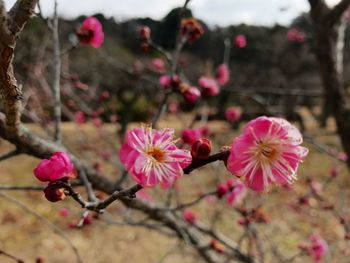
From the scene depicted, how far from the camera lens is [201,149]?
83 centimetres

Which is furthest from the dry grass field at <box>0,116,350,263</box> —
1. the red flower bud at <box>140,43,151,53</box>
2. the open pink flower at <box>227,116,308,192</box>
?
the open pink flower at <box>227,116,308,192</box>

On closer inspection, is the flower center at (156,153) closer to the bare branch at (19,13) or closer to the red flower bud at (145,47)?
the bare branch at (19,13)

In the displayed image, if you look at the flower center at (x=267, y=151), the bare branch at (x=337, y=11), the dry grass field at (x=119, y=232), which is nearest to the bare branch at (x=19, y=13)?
the flower center at (x=267, y=151)

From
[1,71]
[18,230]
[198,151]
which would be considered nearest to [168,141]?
[198,151]

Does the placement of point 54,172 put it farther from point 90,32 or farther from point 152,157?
point 90,32

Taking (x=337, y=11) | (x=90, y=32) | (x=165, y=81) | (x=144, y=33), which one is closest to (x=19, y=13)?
(x=90, y=32)

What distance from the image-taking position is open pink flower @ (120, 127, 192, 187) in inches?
34.6

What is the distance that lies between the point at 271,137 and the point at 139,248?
537 centimetres

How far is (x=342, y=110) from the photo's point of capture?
2.49 meters

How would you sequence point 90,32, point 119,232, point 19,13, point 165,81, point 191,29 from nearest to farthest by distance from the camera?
point 19,13, point 90,32, point 191,29, point 165,81, point 119,232

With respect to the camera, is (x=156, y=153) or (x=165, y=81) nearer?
(x=156, y=153)

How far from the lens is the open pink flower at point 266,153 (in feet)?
2.72

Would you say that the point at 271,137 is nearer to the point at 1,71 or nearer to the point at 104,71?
the point at 1,71

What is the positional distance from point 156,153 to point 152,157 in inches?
0.6
